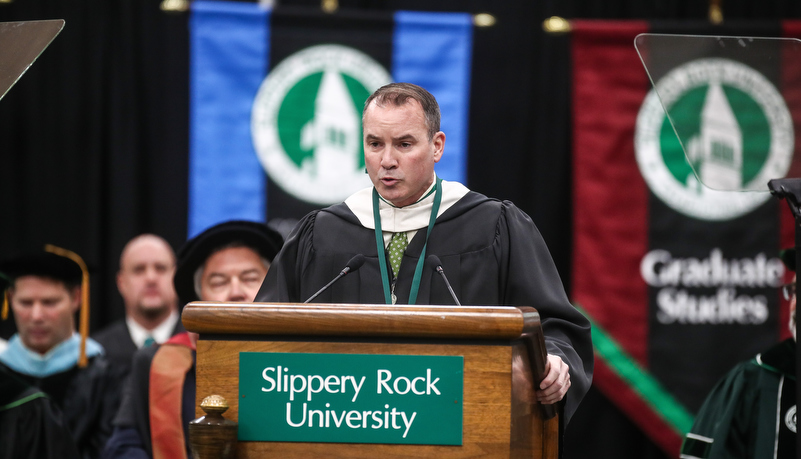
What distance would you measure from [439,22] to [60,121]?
7.34 ft

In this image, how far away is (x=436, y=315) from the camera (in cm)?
165

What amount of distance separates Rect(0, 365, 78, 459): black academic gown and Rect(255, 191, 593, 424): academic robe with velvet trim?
1.99 m

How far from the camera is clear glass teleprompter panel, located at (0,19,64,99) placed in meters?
2.32

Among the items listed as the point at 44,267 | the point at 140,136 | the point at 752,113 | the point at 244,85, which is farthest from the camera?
the point at 140,136

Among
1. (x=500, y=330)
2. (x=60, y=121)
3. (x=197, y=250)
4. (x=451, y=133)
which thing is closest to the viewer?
(x=500, y=330)

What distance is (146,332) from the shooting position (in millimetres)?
5203

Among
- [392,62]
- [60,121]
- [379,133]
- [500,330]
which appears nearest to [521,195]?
[392,62]

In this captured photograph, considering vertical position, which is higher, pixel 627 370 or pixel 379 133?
pixel 379 133

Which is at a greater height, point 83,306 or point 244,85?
point 244,85

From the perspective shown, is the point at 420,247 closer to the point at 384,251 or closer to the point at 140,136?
the point at 384,251

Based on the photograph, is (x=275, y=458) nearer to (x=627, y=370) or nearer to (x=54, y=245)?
(x=627, y=370)

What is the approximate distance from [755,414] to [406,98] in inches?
83.3

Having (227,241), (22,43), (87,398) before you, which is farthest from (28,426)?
(22,43)

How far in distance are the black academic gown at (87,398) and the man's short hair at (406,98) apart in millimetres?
2818
